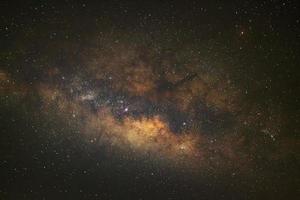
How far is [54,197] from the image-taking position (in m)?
10.9

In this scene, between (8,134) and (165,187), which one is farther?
(165,187)

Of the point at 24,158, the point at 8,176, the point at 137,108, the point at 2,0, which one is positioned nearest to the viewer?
the point at 2,0

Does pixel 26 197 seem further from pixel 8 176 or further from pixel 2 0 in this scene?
pixel 2 0

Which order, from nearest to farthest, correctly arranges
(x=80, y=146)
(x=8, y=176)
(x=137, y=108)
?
1. (x=137, y=108)
2. (x=80, y=146)
3. (x=8, y=176)

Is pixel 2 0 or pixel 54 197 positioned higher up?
pixel 2 0

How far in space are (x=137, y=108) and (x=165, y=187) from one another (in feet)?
11.9

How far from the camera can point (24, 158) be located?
9.44 meters

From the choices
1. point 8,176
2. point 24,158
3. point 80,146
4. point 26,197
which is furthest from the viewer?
point 26,197

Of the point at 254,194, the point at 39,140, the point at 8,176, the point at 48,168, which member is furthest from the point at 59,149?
the point at 254,194

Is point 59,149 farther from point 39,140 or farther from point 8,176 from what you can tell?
point 8,176

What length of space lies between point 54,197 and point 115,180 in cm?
248

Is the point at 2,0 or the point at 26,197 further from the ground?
the point at 2,0

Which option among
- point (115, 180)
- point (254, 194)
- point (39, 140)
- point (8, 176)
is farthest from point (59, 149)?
point (254, 194)

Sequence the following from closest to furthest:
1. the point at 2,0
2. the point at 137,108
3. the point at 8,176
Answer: the point at 2,0
the point at 137,108
the point at 8,176
